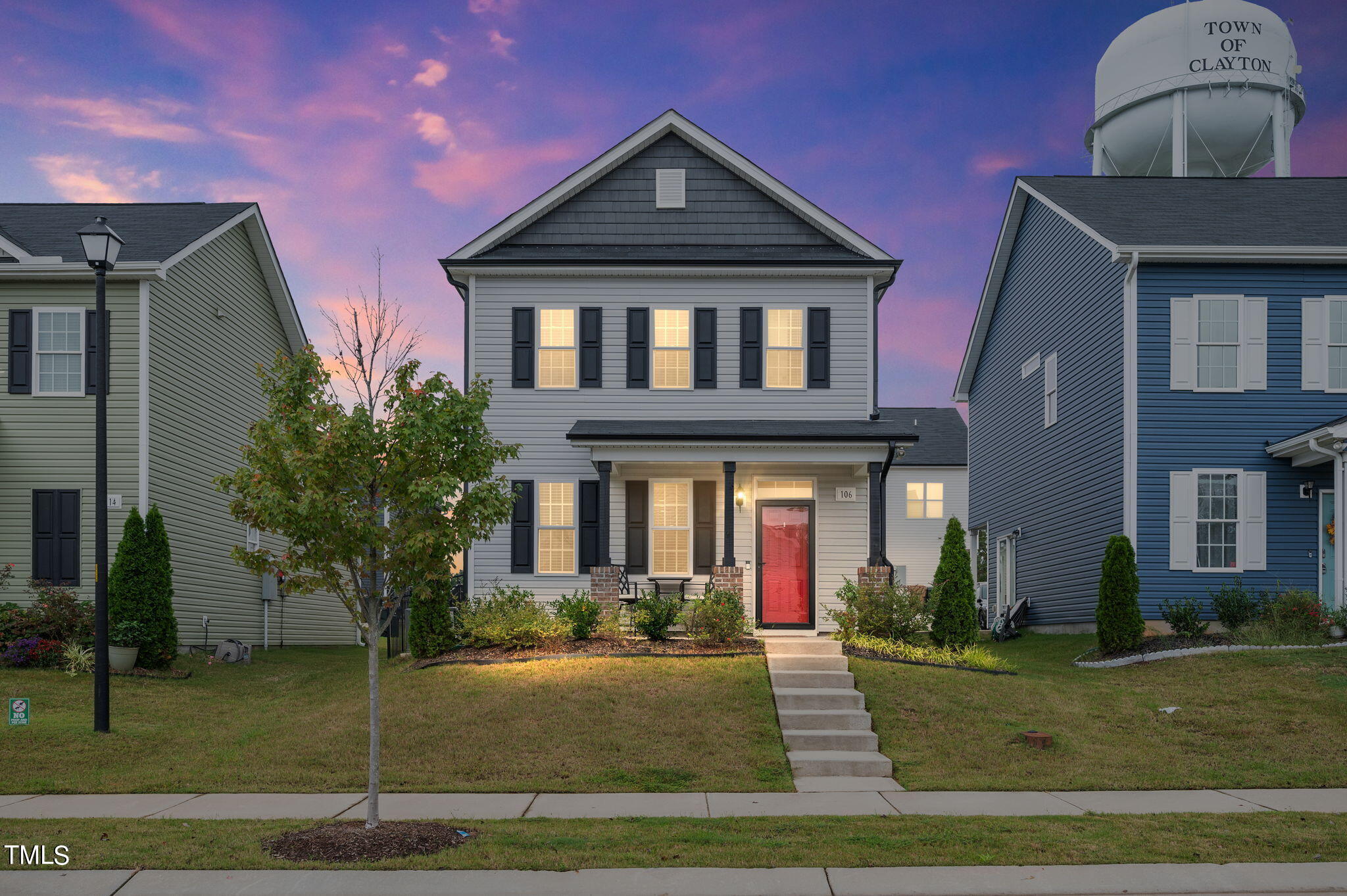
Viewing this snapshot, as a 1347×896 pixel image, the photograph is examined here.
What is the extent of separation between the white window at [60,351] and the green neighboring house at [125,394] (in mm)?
24

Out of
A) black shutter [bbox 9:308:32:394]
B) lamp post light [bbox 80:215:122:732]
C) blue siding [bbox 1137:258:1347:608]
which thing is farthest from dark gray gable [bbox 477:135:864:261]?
black shutter [bbox 9:308:32:394]

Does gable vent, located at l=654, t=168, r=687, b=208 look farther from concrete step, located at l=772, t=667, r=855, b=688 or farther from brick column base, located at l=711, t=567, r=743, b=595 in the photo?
concrete step, located at l=772, t=667, r=855, b=688

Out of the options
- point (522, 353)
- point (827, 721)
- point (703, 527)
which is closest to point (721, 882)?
point (827, 721)

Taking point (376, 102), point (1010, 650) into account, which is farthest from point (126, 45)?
point (1010, 650)

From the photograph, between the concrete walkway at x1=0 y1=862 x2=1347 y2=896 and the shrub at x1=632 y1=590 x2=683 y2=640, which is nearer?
the concrete walkway at x1=0 y1=862 x2=1347 y2=896

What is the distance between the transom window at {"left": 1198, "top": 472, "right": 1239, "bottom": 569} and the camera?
56.2 feet

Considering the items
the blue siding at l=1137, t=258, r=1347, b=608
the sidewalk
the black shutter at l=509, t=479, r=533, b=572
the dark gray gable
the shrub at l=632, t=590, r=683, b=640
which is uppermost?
the dark gray gable

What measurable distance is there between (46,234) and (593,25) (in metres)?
11.6

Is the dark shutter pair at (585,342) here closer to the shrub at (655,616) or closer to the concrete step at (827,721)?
the shrub at (655,616)

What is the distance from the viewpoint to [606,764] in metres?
10.3

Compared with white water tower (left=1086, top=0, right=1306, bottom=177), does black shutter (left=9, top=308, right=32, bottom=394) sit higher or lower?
lower

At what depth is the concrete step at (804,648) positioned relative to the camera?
13.7m

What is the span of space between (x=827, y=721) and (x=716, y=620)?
3.00 metres

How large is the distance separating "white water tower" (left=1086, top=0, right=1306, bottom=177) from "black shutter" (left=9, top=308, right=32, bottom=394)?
24.9 m
